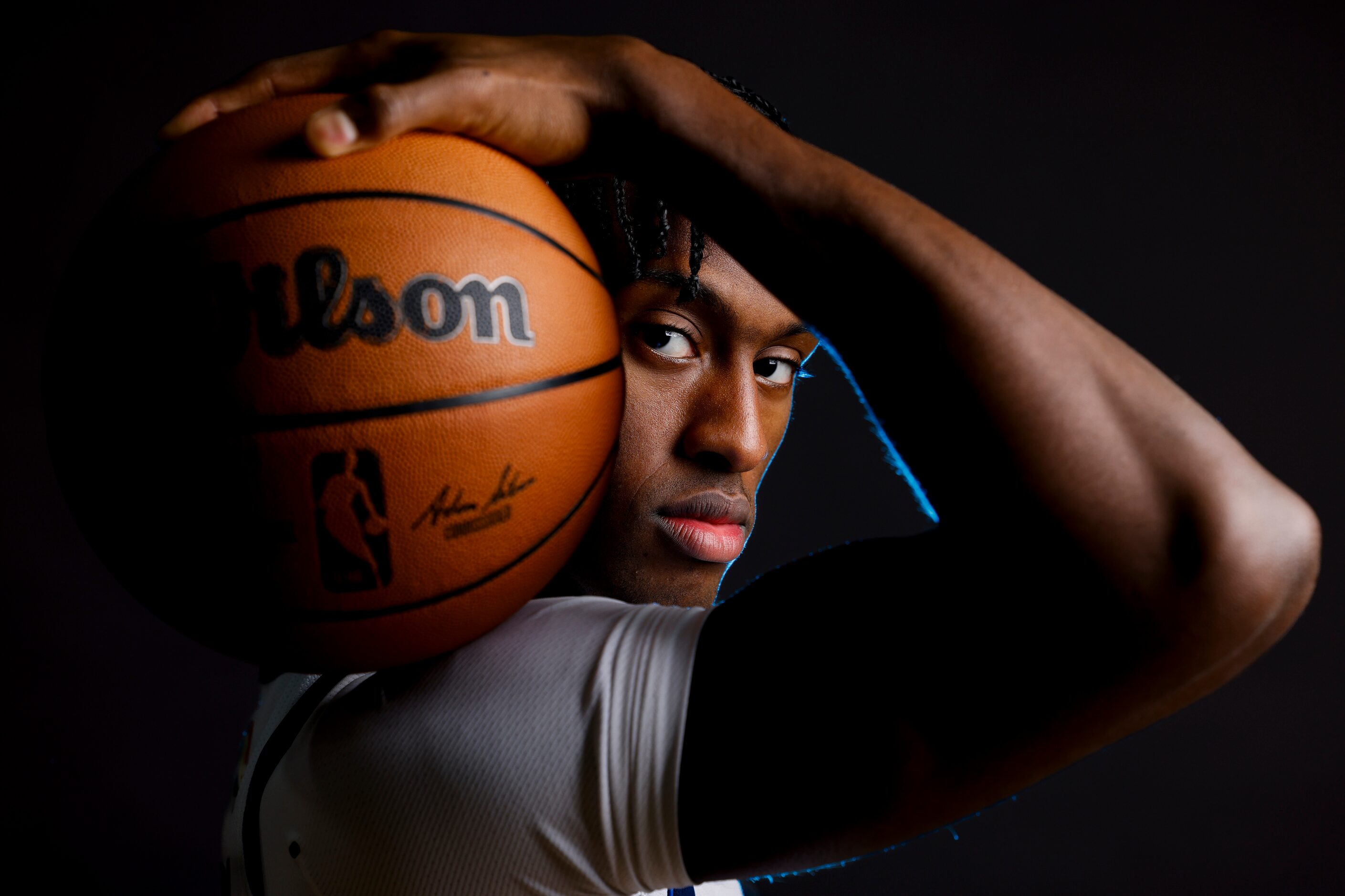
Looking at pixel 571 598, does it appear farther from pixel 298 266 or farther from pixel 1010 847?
pixel 1010 847

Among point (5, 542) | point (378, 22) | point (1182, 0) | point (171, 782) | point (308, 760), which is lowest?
point (171, 782)

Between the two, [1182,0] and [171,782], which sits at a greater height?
[1182,0]

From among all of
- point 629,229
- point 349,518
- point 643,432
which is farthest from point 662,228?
point 349,518

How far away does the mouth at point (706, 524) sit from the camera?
0.90m

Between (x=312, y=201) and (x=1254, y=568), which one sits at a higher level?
(x=312, y=201)

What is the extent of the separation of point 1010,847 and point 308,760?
1.95 meters

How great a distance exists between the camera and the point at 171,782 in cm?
207

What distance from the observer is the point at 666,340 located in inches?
36.4

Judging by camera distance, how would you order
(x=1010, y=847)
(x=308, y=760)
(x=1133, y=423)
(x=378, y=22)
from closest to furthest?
(x=1133, y=423)
(x=308, y=760)
(x=378, y=22)
(x=1010, y=847)

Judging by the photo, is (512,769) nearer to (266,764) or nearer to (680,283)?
(266,764)

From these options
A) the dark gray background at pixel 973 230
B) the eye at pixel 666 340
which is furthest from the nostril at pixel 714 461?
the dark gray background at pixel 973 230

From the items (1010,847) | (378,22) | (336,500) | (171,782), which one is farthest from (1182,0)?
(171,782)

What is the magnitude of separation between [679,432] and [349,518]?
1.41 feet

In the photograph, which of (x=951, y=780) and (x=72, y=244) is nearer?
(x=951, y=780)
